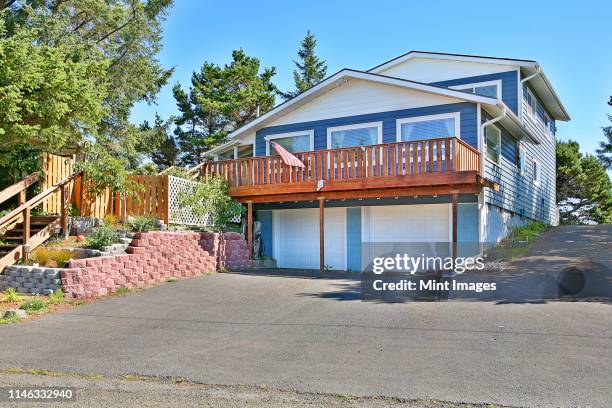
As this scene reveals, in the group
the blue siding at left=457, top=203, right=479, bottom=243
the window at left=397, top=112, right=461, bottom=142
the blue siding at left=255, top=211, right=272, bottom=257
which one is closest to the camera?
the blue siding at left=457, top=203, right=479, bottom=243

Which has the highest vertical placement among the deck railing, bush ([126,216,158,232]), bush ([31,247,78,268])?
the deck railing

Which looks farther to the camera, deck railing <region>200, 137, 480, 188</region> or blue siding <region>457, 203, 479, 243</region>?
blue siding <region>457, 203, 479, 243</region>

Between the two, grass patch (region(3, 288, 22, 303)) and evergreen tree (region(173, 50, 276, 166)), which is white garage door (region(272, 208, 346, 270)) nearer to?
grass patch (region(3, 288, 22, 303))

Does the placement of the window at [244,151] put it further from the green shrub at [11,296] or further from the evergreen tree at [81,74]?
the green shrub at [11,296]

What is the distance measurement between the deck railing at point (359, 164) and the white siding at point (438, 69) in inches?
193

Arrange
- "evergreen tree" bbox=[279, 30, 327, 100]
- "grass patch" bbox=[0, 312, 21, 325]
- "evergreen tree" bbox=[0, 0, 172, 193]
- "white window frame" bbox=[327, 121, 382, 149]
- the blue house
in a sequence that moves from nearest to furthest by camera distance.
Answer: "grass patch" bbox=[0, 312, 21, 325]
"evergreen tree" bbox=[0, 0, 172, 193]
the blue house
"white window frame" bbox=[327, 121, 382, 149]
"evergreen tree" bbox=[279, 30, 327, 100]

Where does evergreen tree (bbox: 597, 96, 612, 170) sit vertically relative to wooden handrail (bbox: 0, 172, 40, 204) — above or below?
above

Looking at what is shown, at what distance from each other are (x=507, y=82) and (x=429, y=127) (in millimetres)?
4255

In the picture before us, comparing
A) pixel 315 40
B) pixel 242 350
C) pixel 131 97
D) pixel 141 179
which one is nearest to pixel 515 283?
pixel 242 350

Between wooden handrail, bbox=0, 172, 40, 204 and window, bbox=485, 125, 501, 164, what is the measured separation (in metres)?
12.0

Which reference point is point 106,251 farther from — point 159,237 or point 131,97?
point 131,97

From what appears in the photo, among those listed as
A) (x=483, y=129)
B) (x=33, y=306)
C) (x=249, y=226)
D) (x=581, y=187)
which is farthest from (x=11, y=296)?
(x=581, y=187)

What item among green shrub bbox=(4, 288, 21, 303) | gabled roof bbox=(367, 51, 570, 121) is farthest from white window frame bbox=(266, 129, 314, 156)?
green shrub bbox=(4, 288, 21, 303)

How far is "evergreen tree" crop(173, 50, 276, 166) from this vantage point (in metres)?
29.8
